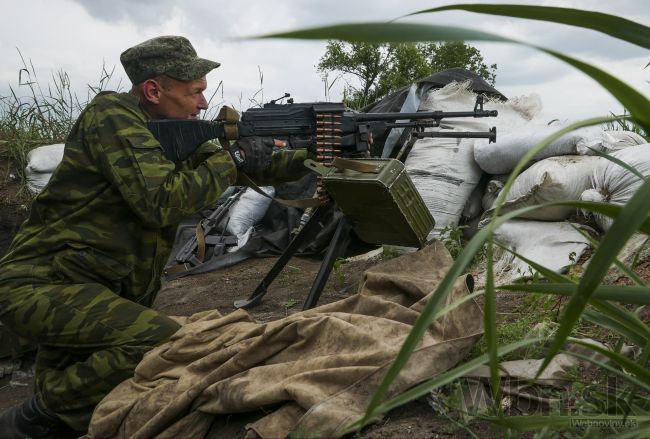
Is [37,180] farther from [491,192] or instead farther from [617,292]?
[617,292]

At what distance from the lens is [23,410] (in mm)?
2568

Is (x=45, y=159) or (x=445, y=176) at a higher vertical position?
(x=45, y=159)

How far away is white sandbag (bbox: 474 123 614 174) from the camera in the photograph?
3869 millimetres

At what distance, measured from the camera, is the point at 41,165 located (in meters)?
5.57

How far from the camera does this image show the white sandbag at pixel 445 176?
14.3ft

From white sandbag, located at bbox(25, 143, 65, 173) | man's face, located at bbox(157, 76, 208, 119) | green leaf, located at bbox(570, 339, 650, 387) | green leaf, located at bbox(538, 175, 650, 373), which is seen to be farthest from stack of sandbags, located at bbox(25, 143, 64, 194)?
green leaf, located at bbox(538, 175, 650, 373)

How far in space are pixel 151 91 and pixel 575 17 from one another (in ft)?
7.35

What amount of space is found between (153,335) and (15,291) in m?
0.55

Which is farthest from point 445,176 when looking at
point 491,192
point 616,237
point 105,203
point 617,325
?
point 616,237

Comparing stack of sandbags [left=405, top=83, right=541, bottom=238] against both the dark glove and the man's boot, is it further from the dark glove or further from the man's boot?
the man's boot

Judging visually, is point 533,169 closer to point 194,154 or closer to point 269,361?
point 194,154

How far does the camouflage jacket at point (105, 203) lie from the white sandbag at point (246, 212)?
2817 millimetres

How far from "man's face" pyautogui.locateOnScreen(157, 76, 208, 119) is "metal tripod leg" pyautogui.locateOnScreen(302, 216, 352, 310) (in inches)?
37.3

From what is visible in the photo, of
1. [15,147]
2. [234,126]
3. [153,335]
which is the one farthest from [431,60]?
[153,335]
